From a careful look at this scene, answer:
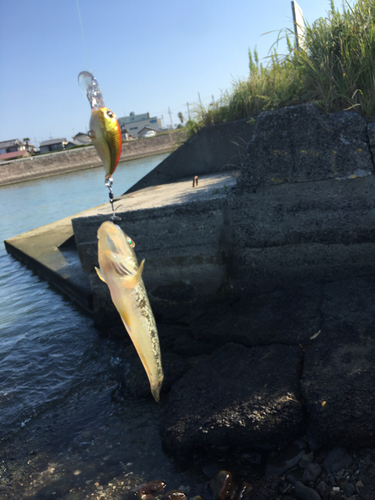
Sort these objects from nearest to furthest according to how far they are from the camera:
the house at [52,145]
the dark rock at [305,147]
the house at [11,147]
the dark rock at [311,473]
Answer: the dark rock at [311,473]
the dark rock at [305,147]
the house at [52,145]
the house at [11,147]

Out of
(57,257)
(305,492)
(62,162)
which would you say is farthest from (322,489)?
(62,162)

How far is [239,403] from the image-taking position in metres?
3.01

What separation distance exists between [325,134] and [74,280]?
4.43m

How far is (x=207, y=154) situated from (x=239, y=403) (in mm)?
5462

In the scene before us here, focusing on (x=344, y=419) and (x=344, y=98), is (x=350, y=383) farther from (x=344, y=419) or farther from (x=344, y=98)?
(x=344, y=98)

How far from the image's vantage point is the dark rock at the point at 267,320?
3645mm

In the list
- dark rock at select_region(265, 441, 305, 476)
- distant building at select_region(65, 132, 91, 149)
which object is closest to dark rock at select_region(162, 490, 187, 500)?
dark rock at select_region(265, 441, 305, 476)

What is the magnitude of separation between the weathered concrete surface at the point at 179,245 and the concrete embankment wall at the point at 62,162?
4763 centimetres

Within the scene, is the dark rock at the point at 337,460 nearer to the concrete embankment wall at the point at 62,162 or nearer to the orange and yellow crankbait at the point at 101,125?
the orange and yellow crankbait at the point at 101,125

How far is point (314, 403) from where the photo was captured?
9.27 ft

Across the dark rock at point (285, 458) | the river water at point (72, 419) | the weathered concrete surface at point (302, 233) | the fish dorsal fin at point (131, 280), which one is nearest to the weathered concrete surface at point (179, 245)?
the weathered concrete surface at point (302, 233)

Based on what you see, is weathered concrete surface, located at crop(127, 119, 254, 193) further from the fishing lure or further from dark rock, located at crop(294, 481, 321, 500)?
the fishing lure

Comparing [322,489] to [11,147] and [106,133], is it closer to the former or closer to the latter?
[106,133]

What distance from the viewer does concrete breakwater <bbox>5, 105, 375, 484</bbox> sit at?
289 cm
